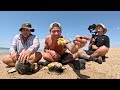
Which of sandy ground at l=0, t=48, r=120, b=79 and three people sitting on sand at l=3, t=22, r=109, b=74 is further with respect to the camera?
three people sitting on sand at l=3, t=22, r=109, b=74

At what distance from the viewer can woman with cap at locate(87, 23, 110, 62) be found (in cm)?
553

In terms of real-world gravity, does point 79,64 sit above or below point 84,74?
above

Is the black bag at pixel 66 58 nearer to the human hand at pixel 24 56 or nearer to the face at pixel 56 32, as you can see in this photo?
the face at pixel 56 32

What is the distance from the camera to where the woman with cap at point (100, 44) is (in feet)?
18.1

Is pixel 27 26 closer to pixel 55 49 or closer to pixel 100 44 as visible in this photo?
pixel 55 49

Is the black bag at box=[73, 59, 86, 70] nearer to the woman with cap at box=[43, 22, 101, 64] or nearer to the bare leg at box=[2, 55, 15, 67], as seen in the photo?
the woman with cap at box=[43, 22, 101, 64]

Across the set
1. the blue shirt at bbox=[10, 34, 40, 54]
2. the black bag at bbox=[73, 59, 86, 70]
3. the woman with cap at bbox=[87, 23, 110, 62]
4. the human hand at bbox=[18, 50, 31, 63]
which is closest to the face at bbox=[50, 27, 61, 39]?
the blue shirt at bbox=[10, 34, 40, 54]

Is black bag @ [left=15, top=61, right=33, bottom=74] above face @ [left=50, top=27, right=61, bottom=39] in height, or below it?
below

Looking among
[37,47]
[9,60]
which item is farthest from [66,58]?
[9,60]

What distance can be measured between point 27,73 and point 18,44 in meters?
0.68

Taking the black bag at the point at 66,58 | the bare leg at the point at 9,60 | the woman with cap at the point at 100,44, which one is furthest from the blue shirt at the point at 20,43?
the woman with cap at the point at 100,44

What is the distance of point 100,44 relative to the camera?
571 centimetres

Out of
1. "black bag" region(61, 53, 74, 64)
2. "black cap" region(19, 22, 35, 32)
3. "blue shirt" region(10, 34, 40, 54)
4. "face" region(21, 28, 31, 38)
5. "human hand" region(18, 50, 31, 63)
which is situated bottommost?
"black bag" region(61, 53, 74, 64)
